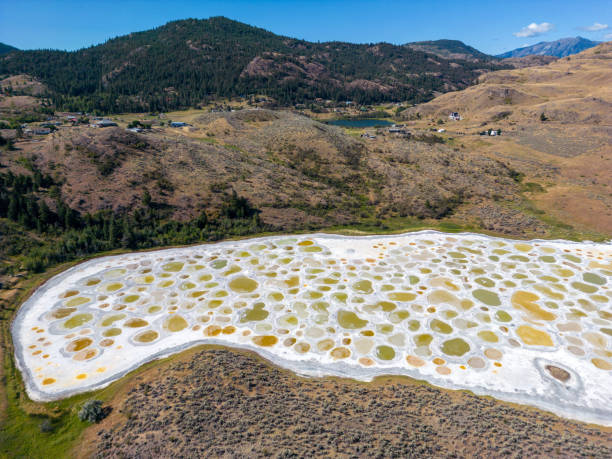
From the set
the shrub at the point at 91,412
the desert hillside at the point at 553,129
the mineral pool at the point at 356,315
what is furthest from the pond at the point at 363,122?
the shrub at the point at 91,412

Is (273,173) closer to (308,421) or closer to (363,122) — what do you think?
(308,421)

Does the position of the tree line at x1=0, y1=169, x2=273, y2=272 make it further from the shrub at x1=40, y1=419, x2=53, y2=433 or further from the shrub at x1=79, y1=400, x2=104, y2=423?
the shrub at x1=79, y1=400, x2=104, y2=423

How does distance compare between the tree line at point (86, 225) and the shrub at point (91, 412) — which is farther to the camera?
the tree line at point (86, 225)

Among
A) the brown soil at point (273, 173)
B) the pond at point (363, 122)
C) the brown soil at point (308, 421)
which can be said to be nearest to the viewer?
the brown soil at point (308, 421)

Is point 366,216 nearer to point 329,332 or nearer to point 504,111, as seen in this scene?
point 329,332

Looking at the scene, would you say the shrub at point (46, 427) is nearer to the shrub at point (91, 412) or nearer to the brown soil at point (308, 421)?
the shrub at point (91, 412)

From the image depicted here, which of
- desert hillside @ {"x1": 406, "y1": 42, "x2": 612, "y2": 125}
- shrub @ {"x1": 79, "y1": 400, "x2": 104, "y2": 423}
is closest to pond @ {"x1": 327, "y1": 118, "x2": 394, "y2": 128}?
desert hillside @ {"x1": 406, "y1": 42, "x2": 612, "y2": 125}
